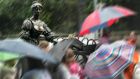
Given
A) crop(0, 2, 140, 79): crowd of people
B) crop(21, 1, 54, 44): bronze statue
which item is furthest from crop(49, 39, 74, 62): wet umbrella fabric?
crop(21, 1, 54, 44): bronze statue

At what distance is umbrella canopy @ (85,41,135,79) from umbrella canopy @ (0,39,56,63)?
133 cm

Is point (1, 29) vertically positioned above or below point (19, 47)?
above

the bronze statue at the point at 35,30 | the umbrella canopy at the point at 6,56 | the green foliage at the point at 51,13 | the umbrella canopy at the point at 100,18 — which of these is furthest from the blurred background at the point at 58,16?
the umbrella canopy at the point at 6,56

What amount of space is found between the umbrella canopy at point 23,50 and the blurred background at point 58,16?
1197 cm

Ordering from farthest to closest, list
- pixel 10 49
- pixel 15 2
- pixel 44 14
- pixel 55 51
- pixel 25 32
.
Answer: pixel 15 2 < pixel 44 14 < pixel 25 32 < pixel 55 51 < pixel 10 49

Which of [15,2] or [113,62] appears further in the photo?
[15,2]

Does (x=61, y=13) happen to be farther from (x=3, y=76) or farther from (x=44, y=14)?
(x=3, y=76)

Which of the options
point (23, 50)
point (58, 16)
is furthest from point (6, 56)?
point (58, 16)

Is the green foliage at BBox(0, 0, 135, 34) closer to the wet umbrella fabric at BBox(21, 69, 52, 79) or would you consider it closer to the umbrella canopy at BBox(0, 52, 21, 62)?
the umbrella canopy at BBox(0, 52, 21, 62)

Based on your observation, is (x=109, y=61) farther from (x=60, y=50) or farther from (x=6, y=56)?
(x=6, y=56)

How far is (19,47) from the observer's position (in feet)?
24.4

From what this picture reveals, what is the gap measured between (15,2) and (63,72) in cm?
1373

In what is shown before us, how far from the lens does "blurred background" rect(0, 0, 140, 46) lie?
2028 centimetres

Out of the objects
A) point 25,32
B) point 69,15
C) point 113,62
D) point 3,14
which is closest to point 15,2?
point 3,14
